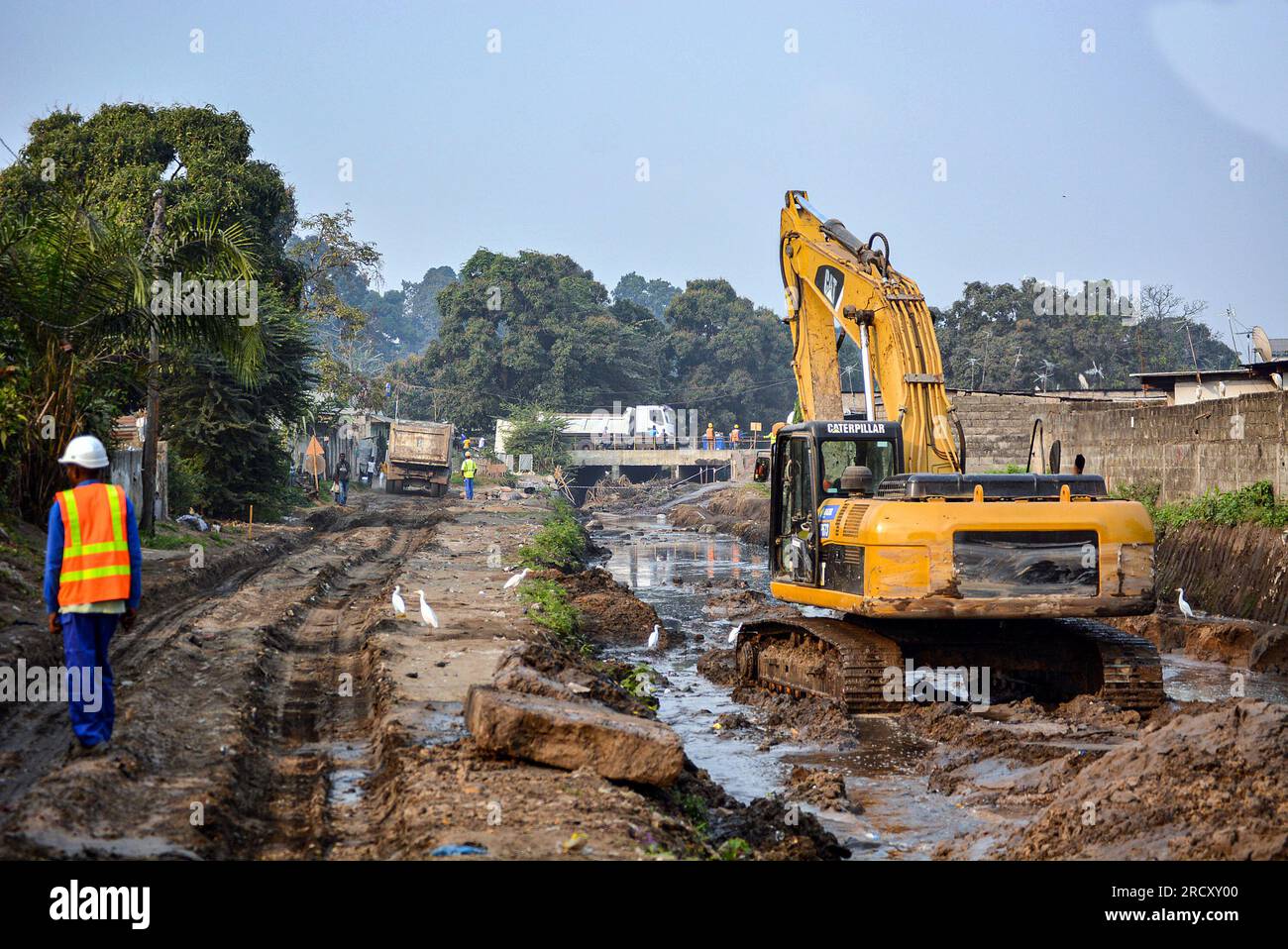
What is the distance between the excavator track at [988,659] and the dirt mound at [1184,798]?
11.8 feet

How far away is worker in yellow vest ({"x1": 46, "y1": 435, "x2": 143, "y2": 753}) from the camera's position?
7848mm

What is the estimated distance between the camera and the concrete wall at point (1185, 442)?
63.7 feet

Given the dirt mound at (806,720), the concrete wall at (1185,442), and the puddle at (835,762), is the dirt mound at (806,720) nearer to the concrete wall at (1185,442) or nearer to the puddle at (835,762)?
the puddle at (835,762)

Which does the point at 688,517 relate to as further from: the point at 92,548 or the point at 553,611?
the point at 92,548

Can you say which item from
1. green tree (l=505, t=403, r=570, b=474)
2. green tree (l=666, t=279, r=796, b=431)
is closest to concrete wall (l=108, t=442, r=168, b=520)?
green tree (l=505, t=403, r=570, b=474)

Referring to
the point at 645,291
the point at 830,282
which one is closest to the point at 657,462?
the point at 830,282

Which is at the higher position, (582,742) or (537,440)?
(537,440)

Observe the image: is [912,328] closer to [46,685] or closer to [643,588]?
[46,685]

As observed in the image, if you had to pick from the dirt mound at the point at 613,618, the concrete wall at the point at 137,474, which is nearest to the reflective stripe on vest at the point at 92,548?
the dirt mound at the point at 613,618

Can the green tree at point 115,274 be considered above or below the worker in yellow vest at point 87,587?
above

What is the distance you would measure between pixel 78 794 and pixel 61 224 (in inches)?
464

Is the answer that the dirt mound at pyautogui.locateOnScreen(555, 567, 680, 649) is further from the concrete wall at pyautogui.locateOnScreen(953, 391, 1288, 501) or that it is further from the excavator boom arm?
the concrete wall at pyautogui.locateOnScreen(953, 391, 1288, 501)

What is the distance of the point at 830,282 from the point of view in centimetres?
1488

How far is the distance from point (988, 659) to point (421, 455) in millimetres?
36788
